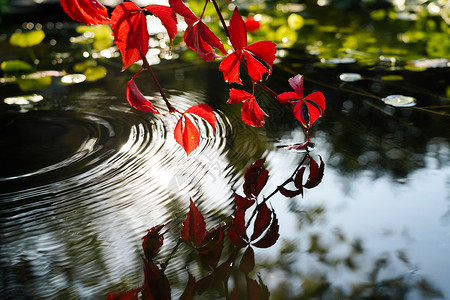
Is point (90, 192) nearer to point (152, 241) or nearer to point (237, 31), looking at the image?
point (152, 241)

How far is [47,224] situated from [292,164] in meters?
0.47

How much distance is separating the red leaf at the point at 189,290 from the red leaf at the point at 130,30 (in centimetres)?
31

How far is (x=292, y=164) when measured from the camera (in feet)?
3.07

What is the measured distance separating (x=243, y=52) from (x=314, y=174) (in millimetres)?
288

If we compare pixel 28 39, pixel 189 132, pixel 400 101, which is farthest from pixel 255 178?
pixel 28 39

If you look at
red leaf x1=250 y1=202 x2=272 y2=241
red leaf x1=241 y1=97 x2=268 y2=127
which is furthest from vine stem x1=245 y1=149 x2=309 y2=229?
red leaf x1=241 y1=97 x2=268 y2=127

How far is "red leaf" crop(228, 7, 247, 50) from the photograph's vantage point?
2.30 ft

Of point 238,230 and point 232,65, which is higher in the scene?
point 232,65

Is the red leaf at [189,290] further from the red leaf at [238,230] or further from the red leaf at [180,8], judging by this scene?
the red leaf at [180,8]

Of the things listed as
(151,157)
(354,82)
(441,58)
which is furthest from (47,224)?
(441,58)

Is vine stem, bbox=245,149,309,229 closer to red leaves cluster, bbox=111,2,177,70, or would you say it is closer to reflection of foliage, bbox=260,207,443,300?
reflection of foliage, bbox=260,207,443,300

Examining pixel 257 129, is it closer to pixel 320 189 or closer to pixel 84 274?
pixel 320 189

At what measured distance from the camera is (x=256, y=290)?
601mm

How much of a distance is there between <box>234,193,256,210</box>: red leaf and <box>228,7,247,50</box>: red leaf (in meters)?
0.26
